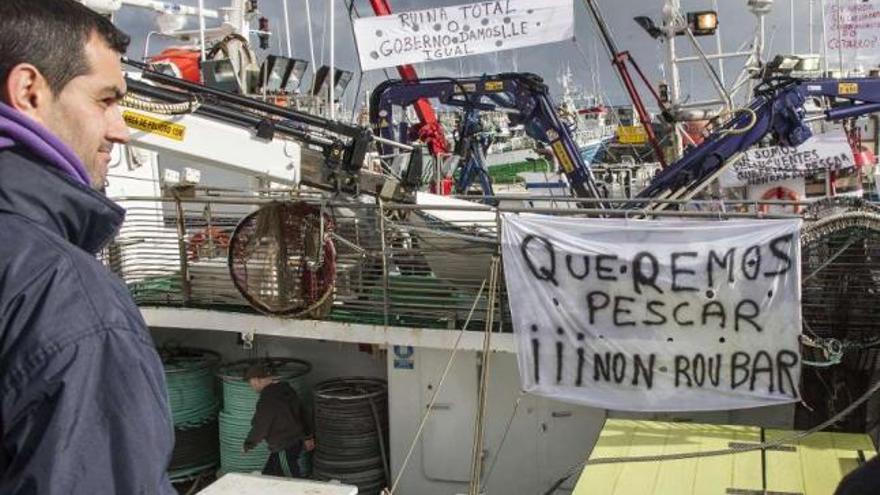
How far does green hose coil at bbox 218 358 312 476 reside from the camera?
852 cm

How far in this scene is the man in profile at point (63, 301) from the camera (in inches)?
50.2

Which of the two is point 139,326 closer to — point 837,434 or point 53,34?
point 53,34

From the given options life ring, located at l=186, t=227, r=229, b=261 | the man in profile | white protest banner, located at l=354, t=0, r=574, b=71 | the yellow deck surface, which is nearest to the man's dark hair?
the man in profile

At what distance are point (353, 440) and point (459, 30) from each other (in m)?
4.52

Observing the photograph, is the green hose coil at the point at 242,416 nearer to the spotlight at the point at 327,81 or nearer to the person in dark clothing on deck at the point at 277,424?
the person in dark clothing on deck at the point at 277,424

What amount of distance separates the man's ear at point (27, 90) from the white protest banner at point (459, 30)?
26.1ft

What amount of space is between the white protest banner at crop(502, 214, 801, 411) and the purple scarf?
5.55 m

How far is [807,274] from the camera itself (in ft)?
21.9

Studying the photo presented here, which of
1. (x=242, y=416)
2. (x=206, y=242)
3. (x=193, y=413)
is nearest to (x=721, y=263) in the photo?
(x=242, y=416)

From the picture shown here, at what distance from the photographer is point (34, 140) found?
1.43 metres

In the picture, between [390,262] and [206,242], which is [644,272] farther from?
[206,242]

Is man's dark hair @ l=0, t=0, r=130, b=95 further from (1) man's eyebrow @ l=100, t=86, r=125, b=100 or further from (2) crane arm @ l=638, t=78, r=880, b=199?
(2) crane arm @ l=638, t=78, r=880, b=199

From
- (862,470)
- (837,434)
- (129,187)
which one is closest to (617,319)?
(837,434)

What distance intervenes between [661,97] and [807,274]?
746cm
